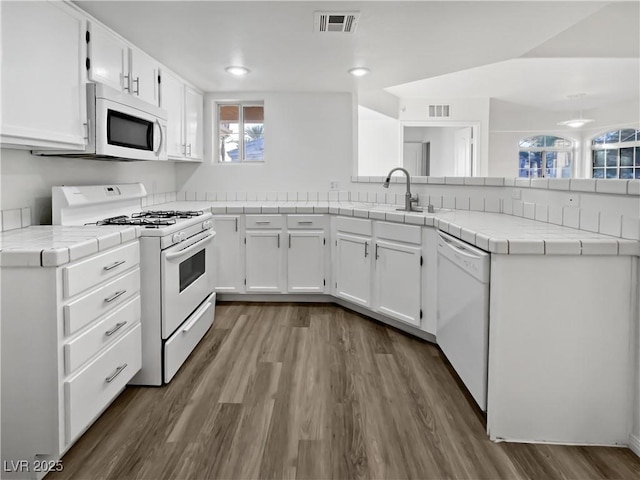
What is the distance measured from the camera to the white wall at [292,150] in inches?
177

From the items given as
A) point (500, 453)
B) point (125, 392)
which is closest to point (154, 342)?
point (125, 392)

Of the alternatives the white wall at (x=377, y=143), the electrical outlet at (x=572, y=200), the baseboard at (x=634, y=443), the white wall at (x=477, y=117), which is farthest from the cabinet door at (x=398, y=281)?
the white wall at (x=477, y=117)

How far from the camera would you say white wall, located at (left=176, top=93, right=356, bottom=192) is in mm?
4496

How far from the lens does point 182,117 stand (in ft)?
12.6

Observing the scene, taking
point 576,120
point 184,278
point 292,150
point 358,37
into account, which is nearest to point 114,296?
point 184,278

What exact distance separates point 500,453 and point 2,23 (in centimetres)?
265

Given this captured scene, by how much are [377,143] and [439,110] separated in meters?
1.60

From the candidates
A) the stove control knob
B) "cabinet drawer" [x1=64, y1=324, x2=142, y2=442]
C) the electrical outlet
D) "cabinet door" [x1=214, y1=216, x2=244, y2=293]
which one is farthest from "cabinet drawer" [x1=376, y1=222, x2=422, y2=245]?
"cabinet drawer" [x1=64, y1=324, x2=142, y2=442]

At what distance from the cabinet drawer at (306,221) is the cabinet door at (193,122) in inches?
45.8

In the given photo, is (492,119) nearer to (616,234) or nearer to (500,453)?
(616,234)

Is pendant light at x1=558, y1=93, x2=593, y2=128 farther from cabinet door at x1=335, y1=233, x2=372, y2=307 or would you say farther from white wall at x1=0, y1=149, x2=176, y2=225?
white wall at x1=0, y1=149, x2=176, y2=225

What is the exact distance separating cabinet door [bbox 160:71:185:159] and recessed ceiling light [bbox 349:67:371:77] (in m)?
1.48

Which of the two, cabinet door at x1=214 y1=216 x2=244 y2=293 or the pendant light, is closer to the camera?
cabinet door at x1=214 y1=216 x2=244 y2=293

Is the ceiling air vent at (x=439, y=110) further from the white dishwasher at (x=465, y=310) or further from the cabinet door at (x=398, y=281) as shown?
the white dishwasher at (x=465, y=310)
